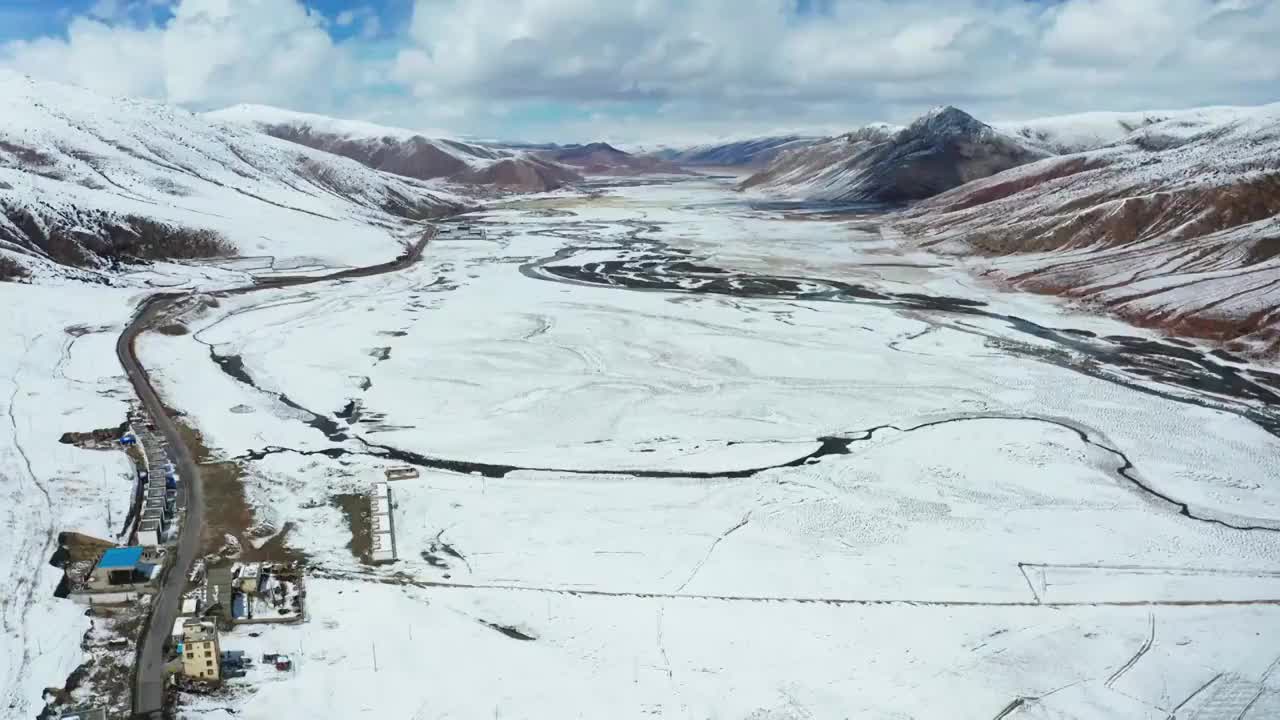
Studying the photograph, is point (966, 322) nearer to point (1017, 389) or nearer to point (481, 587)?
point (1017, 389)

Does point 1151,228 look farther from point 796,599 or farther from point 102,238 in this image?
point 102,238

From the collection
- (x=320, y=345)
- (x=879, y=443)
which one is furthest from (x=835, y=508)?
(x=320, y=345)

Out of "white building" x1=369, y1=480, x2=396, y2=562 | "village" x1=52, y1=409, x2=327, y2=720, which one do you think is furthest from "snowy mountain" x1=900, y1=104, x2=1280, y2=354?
"village" x1=52, y1=409, x2=327, y2=720

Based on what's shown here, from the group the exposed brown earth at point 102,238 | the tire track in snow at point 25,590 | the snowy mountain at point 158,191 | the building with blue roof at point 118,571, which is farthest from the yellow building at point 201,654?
the snowy mountain at point 158,191

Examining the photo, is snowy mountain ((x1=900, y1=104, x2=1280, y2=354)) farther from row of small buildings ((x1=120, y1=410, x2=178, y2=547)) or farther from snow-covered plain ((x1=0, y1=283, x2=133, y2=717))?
snow-covered plain ((x1=0, y1=283, x2=133, y2=717))

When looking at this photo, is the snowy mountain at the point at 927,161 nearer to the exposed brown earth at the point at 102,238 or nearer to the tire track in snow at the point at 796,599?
the exposed brown earth at the point at 102,238

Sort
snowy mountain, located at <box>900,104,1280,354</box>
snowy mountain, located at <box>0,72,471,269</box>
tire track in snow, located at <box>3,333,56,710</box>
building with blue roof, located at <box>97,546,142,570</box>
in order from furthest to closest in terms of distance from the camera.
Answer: snowy mountain, located at <box>0,72,471,269</box>, snowy mountain, located at <box>900,104,1280,354</box>, building with blue roof, located at <box>97,546,142,570</box>, tire track in snow, located at <box>3,333,56,710</box>
